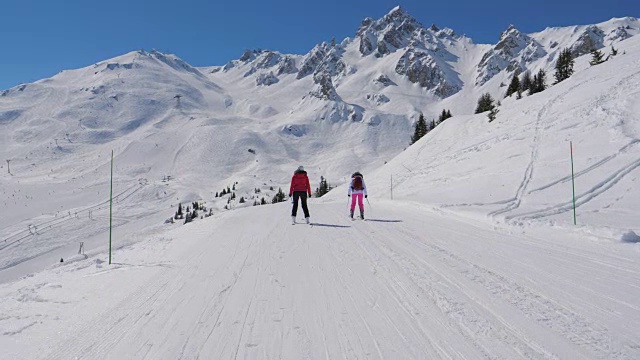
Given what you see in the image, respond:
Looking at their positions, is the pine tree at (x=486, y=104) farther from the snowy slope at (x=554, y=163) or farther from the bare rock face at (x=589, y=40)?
the bare rock face at (x=589, y=40)

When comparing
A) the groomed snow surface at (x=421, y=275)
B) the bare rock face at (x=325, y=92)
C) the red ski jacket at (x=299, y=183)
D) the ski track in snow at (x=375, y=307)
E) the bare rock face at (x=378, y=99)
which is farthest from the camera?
the bare rock face at (x=378, y=99)

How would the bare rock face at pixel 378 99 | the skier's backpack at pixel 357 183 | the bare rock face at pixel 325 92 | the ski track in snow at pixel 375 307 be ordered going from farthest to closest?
the bare rock face at pixel 378 99 < the bare rock face at pixel 325 92 < the skier's backpack at pixel 357 183 < the ski track in snow at pixel 375 307

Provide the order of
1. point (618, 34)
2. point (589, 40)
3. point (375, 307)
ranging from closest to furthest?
point (375, 307)
point (589, 40)
point (618, 34)

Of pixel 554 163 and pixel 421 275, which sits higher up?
pixel 554 163

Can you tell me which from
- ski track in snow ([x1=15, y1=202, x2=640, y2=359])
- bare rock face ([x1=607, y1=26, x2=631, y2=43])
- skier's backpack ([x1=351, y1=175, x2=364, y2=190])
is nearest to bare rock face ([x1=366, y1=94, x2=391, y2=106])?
bare rock face ([x1=607, y1=26, x2=631, y2=43])

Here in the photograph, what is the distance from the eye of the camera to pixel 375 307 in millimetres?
4492

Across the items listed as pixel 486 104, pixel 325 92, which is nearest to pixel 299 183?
pixel 486 104

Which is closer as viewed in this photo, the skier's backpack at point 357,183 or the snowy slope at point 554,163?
the snowy slope at point 554,163

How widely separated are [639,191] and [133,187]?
79.8m

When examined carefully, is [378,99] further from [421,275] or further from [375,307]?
[375,307]

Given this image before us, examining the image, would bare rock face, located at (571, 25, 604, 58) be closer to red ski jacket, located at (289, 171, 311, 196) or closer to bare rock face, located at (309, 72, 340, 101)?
bare rock face, located at (309, 72, 340, 101)

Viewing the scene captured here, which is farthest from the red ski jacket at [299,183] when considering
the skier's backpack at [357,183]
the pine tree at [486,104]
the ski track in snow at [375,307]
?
the pine tree at [486,104]

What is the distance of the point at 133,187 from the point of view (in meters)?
74.8

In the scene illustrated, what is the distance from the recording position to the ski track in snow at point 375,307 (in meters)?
3.53
